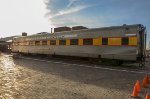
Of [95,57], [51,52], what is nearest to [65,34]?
[51,52]

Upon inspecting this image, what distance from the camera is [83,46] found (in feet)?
78.3

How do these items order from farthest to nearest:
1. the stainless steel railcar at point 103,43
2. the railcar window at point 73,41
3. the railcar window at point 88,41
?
1. the railcar window at point 73,41
2. the railcar window at point 88,41
3. the stainless steel railcar at point 103,43

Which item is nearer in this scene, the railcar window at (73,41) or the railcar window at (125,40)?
the railcar window at (125,40)

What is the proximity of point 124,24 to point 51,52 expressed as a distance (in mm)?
11770

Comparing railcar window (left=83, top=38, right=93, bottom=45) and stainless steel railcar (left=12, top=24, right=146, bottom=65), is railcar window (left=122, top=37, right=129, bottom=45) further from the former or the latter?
railcar window (left=83, top=38, right=93, bottom=45)

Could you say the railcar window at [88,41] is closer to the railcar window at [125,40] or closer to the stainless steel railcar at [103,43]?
the stainless steel railcar at [103,43]

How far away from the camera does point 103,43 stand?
21.7 m

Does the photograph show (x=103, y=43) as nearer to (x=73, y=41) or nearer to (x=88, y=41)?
(x=88, y=41)

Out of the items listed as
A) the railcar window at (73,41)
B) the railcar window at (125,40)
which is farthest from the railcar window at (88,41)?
the railcar window at (125,40)

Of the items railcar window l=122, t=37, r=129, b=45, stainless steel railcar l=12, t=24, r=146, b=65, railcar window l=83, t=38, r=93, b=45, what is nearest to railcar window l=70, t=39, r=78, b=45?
stainless steel railcar l=12, t=24, r=146, b=65

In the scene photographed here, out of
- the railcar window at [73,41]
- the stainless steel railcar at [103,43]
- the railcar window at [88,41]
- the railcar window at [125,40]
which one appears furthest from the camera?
the railcar window at [73,41]

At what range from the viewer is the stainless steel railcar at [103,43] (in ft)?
63.8

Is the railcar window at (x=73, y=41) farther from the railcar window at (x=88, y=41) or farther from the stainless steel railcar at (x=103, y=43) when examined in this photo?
the railcar window at (x=88, y=41)

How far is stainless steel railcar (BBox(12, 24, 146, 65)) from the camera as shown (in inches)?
765
